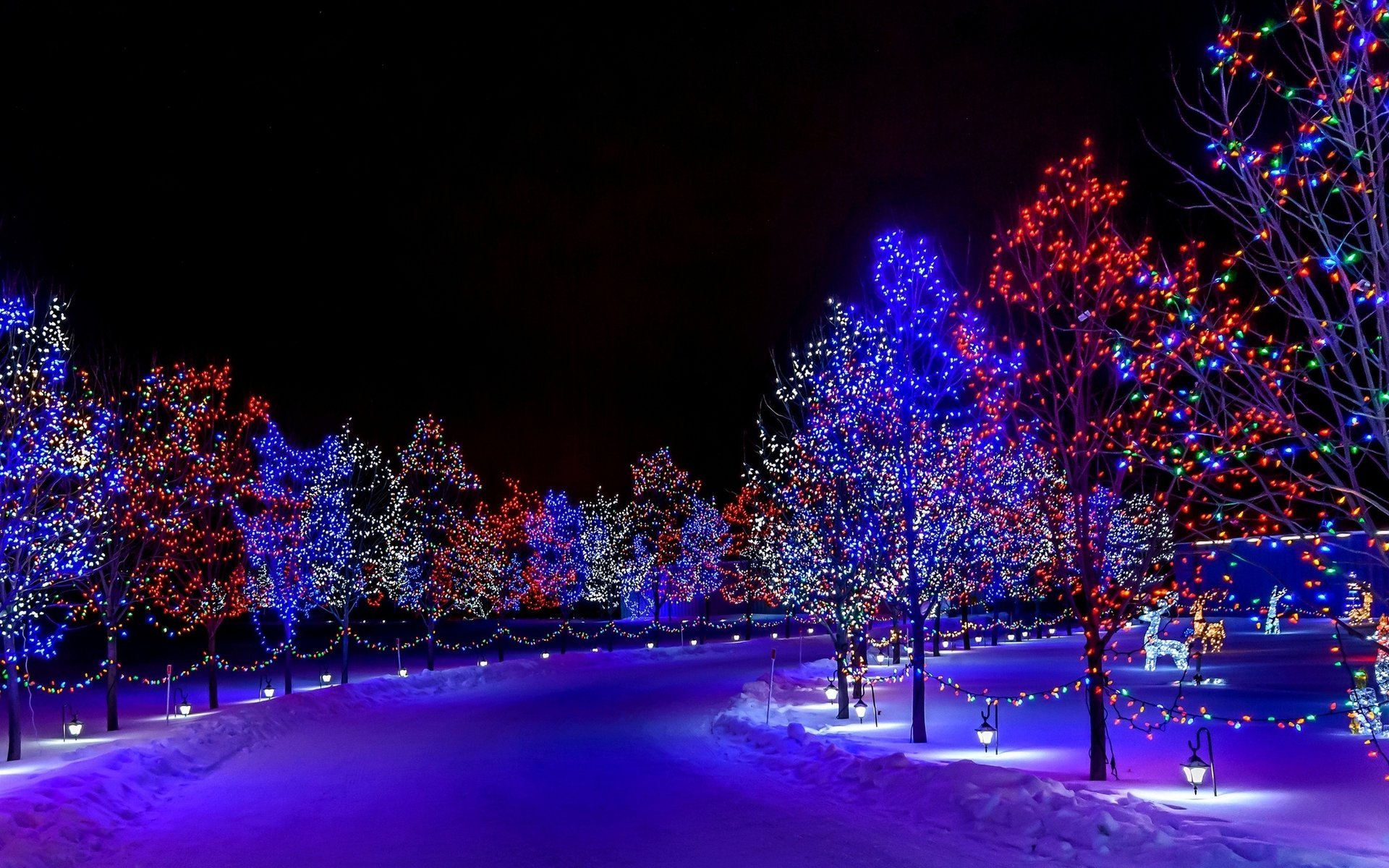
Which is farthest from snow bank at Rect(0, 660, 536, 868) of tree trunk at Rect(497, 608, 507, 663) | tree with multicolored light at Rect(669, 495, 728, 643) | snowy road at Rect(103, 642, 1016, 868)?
tree with multicolored light at Rect(669, 495, 728, 643)

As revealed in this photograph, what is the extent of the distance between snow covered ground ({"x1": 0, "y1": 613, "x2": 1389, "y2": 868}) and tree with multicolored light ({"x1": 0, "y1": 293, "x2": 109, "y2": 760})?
2.35 m

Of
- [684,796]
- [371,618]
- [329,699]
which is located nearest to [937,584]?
[684,796]

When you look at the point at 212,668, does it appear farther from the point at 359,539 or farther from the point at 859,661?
the point at 859,661

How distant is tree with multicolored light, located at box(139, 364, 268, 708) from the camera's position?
23578 millimetres

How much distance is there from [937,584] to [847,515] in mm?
3207

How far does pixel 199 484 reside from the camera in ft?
79.5

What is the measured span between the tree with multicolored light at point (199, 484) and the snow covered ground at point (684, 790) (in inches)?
128

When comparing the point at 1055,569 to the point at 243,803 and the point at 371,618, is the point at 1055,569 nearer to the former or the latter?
the point at 243,803

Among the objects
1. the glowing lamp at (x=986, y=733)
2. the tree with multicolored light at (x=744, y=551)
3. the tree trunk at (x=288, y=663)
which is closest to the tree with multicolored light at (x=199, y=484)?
the tree trunk at (x=288, y=663)

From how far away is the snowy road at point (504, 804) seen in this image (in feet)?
32.9

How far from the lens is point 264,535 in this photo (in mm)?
28766

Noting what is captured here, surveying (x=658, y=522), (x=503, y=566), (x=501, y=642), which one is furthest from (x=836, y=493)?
(x=658, y=522)

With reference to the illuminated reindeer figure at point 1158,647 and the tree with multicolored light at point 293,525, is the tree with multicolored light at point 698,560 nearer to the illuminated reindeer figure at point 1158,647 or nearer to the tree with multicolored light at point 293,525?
the tree with multicolored light at point 293,525

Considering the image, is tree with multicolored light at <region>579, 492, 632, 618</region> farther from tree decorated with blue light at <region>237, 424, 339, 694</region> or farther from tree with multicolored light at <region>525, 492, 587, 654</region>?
tree decorated with blue light at <region>237, 424, 339, 694</region>
